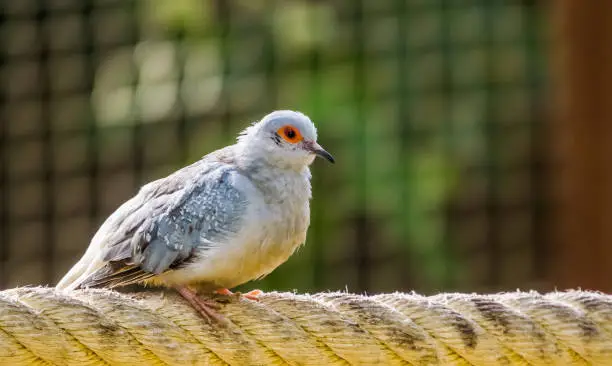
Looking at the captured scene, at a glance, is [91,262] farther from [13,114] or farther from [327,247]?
[13,114]

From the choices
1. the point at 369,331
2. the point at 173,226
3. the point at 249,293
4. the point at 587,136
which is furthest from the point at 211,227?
the point at 587,136

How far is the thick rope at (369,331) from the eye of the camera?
1.68 m

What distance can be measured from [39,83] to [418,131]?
118 cm

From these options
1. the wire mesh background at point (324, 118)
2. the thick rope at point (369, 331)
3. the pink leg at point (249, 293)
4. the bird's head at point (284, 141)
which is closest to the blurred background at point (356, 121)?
the wire mesh background at point (324, 118)

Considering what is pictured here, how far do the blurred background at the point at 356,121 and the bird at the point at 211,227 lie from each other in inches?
56.4

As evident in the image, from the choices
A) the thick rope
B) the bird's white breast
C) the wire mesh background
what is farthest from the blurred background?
the thick rope

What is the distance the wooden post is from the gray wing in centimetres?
160

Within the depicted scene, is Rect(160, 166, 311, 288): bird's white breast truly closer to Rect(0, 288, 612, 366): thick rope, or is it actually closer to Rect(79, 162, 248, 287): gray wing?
Rect(79, 162, 248, 287): gray wing

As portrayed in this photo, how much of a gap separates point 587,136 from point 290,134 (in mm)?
1500

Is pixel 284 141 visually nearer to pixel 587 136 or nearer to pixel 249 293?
pixel 249 293

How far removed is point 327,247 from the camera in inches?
154

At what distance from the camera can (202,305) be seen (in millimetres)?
1848

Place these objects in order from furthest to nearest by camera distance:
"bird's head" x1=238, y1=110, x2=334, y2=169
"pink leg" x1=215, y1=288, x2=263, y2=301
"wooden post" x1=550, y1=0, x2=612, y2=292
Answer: "wooden post" x1=550, y1=0, x2=612, y2=292
"bird's head" x1=238, y1=110, x2=334, y2=169
"pink leg" x1=215, y1=288, x2=263, y2=301

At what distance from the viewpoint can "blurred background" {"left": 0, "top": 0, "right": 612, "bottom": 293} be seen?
370 centimetres
